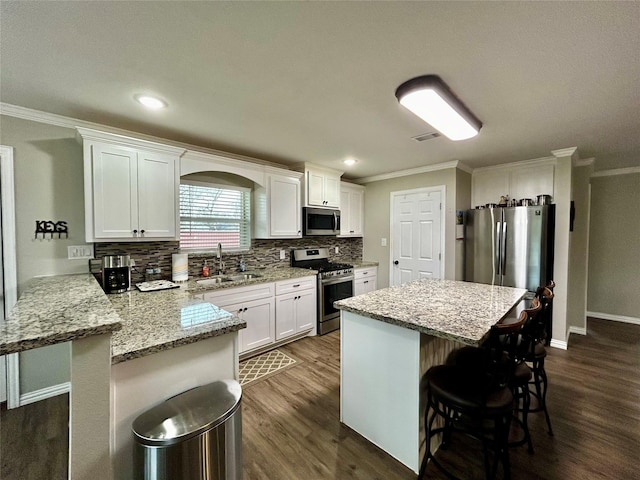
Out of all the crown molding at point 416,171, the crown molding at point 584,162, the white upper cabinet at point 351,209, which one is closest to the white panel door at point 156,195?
the white upper cabinet at point 351,209

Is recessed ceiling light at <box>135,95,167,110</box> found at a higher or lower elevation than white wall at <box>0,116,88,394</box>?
higher

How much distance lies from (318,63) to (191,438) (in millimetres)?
1926

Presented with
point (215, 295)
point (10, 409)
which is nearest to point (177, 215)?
point (215, 295)

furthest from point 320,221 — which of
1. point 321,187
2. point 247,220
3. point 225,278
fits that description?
point 225,278

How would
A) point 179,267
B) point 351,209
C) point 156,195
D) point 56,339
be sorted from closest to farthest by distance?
point 56,339 < point 156,195 < point 179,267 < point 351,209

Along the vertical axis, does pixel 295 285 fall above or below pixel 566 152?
below

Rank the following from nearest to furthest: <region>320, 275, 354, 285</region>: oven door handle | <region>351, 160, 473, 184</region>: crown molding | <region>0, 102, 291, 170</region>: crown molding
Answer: <region>0, 102, 291, 170</region>: crown molding, <region>320, 275, 354, 285</region>: oven door handle, <region>351, 160, 473, 184</region>: crown molding

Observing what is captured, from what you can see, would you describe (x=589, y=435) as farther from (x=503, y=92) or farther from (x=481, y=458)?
(x=503, y=92)

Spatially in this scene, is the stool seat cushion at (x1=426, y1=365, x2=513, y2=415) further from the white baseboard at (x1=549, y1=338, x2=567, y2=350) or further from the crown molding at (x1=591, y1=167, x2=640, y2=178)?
the crown molding at (x1=591, y1=167, x2=640, y2=178)

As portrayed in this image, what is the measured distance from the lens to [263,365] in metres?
2.84

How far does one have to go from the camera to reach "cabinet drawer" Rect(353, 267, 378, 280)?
14.1 feet

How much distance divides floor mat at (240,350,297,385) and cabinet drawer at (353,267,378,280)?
1723 mm

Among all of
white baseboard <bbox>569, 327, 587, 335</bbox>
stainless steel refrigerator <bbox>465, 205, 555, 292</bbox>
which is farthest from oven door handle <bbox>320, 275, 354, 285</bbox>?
white baseboard <bbox>569, 327, 587, 335</bbox>

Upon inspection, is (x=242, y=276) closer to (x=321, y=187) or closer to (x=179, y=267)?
(x=179, y=267)
